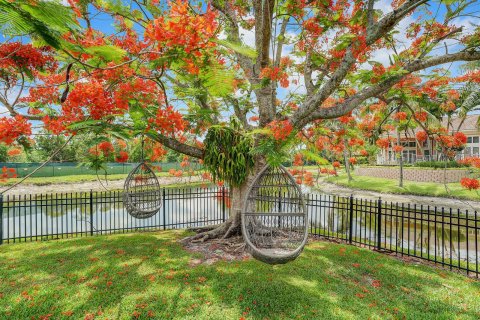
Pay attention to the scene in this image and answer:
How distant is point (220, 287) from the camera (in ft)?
14.7

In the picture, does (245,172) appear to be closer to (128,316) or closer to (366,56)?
(128,316)

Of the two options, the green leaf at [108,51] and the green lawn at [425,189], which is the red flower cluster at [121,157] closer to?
the green leaf at [108,51]

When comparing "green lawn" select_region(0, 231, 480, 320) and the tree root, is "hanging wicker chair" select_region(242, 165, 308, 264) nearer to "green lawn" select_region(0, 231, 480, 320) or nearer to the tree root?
"green lawn" select_region(0, 231, 480, 320)

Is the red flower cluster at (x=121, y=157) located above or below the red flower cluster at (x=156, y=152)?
below

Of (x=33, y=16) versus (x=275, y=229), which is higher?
(x=33, y=16)

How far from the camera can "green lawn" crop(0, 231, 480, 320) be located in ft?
12.3

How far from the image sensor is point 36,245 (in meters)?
6.84

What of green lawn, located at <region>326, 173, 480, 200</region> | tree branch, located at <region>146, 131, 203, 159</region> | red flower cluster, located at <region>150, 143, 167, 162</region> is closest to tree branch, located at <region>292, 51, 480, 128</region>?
tree branch, located at <region>146, 131, 203, 159</region>

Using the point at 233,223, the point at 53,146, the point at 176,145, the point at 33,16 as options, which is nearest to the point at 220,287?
the point at 233,223

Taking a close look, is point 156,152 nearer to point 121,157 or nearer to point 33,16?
point 121,157

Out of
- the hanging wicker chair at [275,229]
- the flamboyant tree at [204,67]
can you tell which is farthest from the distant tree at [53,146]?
the hanging wicker chair at [275,229]

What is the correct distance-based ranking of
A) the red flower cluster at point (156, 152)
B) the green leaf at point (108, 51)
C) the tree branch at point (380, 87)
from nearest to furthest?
the green leaf at point (108, 51)
the tree branch at point (380, 87)
the red flower cluster at point (156, 152)

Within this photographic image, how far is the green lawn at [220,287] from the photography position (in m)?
3.75

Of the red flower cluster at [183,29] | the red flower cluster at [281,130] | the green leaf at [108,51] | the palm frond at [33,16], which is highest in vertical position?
the red flower cluster at [183,29]
